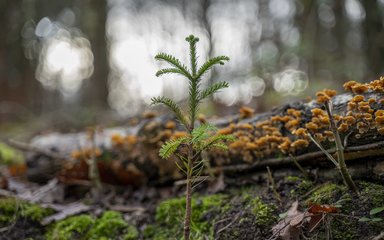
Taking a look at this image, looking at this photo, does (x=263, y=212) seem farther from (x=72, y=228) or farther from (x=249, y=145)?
(x=72, y=228)

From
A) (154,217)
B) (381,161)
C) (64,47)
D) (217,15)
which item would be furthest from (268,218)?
(64,47)

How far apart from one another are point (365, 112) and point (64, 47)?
572 inches

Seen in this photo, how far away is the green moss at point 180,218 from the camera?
2.13 metres

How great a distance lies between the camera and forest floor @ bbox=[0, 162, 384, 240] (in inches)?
65.3

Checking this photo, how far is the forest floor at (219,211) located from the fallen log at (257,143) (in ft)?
0.38

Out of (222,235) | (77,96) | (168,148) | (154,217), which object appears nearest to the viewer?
(168,148)

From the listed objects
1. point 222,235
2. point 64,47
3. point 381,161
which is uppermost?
point 64,47

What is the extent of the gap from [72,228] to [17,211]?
0.43 meters

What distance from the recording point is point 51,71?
1538 cm

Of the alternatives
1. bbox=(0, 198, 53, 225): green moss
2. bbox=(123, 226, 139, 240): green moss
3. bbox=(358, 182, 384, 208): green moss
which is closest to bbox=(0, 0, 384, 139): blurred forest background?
bbox=(358, 182, 384, 208): green moss

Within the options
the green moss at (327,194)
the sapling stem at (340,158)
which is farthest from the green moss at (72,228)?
the sapling stem at (340,158)

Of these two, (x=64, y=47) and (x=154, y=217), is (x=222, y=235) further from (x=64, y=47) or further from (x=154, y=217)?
(x=64, y=47)

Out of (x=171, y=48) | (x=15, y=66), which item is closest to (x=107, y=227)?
(x=15, y=66)

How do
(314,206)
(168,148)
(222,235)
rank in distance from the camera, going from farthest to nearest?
(222,235), (314,206), (168,148)
